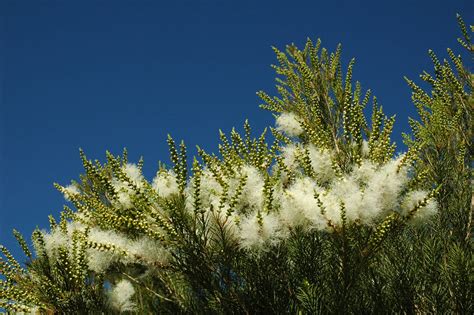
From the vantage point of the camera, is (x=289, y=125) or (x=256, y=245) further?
(x=289, y=125)

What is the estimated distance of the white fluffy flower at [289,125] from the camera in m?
4.25

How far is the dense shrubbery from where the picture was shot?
7.86 feet

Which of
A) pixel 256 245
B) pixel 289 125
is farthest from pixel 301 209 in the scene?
pixel 289 125

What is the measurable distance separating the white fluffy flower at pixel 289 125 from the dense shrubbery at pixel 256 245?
3.32ft

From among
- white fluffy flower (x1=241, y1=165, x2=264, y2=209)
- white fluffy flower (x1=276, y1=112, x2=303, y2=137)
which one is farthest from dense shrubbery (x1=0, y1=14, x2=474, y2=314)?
white fluffy flower (x1=276, y1=112, x2=303, y2=137)

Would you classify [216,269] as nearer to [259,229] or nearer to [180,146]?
[259,229]

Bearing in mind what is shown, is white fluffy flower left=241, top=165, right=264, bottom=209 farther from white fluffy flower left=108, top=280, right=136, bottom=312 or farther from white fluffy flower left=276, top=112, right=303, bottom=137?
white fluffy flower left=276, top=112, right=303, bottom=137

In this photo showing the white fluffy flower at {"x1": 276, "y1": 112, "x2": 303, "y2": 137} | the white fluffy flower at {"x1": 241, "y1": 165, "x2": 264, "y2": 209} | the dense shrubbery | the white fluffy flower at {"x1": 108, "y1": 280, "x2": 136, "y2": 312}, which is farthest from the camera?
the white fluffy flower at {"x1": 276, "y1": 112, "x2": 303, "y2": 137}

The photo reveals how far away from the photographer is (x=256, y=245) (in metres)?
2.45

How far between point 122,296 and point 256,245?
3.94 feet

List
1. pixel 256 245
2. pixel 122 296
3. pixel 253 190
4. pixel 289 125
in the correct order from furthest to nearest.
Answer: pixel 289 125 < pixel 122 296 < pixel 253 190 < pixel 256 245

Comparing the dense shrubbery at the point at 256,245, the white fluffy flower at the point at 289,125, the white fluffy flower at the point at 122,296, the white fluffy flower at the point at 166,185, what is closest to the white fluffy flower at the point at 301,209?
the dense shrubbery at the point at 256,245

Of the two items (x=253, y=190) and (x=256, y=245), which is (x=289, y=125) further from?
(x=256, y=245)

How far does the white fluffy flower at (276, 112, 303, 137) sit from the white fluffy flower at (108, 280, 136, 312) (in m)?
2.07
